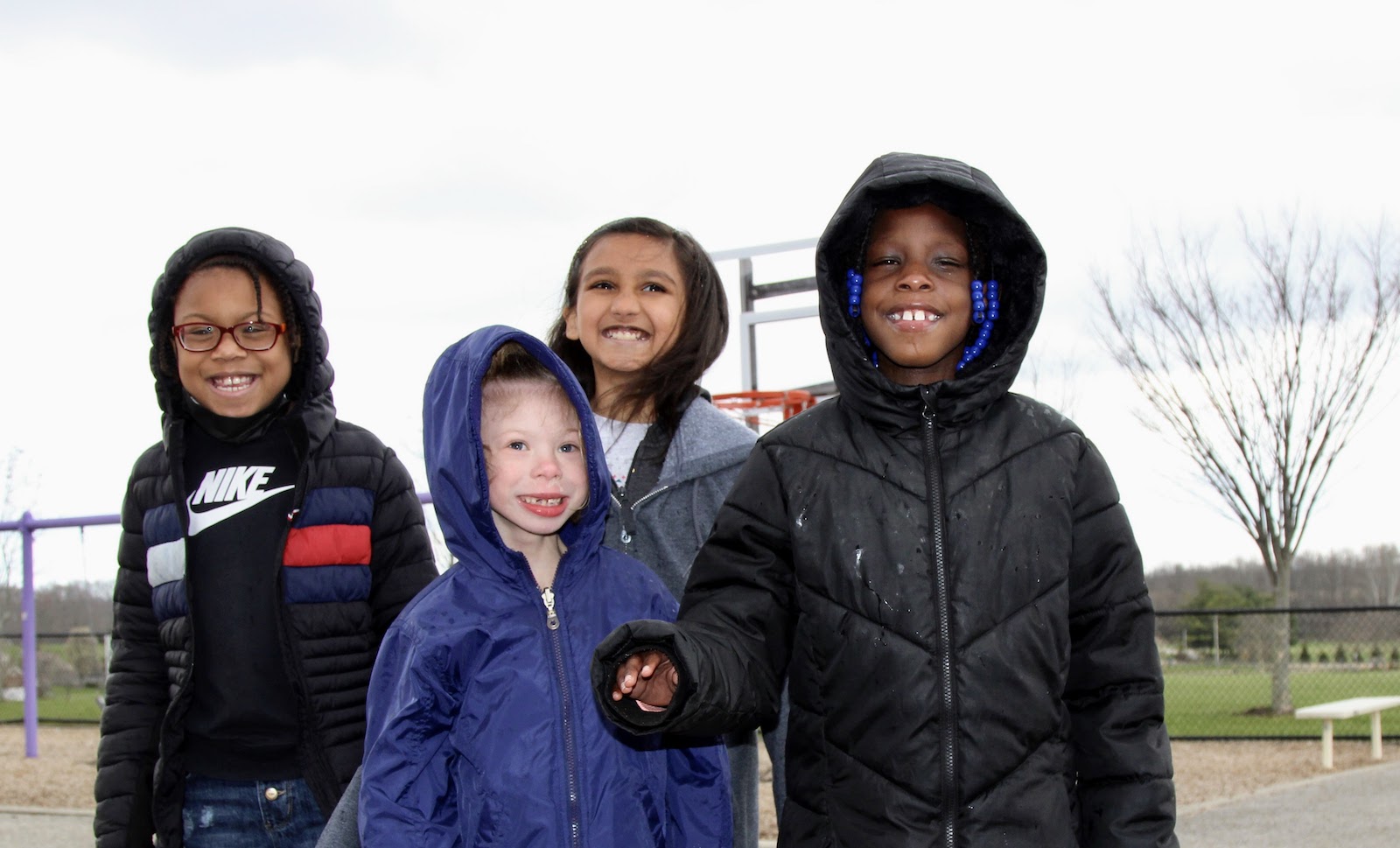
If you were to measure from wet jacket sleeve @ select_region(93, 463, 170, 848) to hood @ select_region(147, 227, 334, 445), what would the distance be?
281 millimetres

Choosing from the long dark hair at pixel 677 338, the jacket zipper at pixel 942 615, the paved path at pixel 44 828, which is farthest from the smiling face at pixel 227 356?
the paved path at pixel 44 828

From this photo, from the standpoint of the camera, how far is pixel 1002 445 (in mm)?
2205

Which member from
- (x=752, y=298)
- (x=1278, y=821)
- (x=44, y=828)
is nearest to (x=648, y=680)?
(x=1278, y=821)

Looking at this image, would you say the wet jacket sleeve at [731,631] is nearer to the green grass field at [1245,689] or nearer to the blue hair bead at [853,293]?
the blue hair bead at [853,293]

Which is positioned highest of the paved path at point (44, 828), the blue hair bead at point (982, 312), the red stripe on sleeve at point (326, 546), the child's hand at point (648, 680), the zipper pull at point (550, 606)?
the blue hair bead at point (982, 312)

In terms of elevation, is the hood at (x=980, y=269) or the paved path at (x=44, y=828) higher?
the hood at (x=980, y=269)

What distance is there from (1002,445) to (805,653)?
1.68 ft

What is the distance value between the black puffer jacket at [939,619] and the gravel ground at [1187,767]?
444 cm

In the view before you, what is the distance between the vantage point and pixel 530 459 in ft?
8.02

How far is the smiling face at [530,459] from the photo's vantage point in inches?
94.8

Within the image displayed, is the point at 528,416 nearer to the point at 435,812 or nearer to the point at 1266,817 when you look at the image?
the point at 435,812

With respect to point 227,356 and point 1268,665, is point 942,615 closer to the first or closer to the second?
point 227,356

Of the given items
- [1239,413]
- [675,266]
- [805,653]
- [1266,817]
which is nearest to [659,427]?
[675,266]

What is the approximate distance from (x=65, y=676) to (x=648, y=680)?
11.8 m
